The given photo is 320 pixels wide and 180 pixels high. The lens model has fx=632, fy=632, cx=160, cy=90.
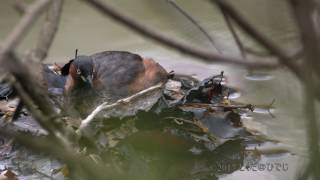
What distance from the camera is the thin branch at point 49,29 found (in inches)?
42.7

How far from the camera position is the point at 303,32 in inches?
24.6

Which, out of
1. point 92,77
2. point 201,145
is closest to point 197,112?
point 201,145

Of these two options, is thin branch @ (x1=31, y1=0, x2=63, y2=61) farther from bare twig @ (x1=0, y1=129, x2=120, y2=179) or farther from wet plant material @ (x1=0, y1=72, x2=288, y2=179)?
wet plant material @ (x1=0, y1=72, x2=288, y2=179)

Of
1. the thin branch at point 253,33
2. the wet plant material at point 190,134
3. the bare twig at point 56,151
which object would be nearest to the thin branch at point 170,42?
the thin branch at point 253,33

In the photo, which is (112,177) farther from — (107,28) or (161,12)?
(107,28)

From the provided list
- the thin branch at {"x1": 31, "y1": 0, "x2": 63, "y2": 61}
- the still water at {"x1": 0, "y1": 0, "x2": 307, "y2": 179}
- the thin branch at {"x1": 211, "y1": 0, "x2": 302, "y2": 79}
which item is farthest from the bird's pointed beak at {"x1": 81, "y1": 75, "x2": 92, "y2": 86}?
the thin branch at {"x1": 211, "y1": 0, "x2": 302, "y2": 79}

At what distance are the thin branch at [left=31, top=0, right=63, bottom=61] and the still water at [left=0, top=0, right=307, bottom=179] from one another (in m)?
0.16

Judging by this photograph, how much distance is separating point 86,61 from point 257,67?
2753 mm

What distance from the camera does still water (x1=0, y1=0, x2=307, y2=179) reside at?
0.93 m

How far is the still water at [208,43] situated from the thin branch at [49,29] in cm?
16

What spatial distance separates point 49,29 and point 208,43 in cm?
29

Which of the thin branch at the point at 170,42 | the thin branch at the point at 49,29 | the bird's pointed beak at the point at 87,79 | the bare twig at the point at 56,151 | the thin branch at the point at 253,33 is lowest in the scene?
the bird's pointed beak at the point at 87,79

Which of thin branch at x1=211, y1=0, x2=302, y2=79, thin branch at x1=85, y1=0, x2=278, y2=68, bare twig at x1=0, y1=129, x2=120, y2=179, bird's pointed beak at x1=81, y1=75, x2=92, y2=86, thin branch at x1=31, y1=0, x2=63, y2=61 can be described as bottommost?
bird's pointed beak at x1=81, y1=75, x2=92, y2=86

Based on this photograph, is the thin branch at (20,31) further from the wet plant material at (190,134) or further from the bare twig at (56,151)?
the wet plant material at (190,134)
